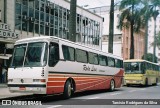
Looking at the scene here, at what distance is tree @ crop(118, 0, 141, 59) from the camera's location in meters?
41.8

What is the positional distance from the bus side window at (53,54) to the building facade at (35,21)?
11240 mm

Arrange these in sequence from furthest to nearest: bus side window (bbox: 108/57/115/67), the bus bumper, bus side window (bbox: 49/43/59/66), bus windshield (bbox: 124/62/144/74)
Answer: bus windshield (bbox: 124/62/144/74) < bus side window (bbox: 108/57/115/67) < bus side window (bbox: 49/43/59/66) < the bus bumper

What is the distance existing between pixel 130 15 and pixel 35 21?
47.8 ft

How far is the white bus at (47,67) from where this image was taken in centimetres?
1412

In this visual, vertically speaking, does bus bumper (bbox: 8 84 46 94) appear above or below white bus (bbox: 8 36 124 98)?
below

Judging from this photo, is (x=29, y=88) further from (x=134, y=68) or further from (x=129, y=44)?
(x=129, y=44)

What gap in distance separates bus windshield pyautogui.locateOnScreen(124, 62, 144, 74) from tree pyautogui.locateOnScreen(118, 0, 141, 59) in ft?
38.7

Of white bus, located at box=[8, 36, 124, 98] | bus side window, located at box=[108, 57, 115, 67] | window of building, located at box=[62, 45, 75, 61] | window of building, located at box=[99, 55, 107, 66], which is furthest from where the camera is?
bus side window, located at box=[108, 57, 115, 67]

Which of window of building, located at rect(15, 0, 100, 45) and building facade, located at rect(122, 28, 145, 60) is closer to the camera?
window of building, located at rect(15, 0, 100, 45)

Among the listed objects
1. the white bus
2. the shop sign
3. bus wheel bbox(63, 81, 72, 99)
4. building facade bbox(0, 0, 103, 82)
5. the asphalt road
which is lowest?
the asphalt road

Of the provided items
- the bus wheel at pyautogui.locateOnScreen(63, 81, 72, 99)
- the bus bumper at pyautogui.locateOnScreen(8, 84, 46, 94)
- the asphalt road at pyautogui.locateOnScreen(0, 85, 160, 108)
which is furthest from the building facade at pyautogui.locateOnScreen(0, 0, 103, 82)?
the bus bumper at pyautogui.locateOnScreen(8, 84, 46, 94)

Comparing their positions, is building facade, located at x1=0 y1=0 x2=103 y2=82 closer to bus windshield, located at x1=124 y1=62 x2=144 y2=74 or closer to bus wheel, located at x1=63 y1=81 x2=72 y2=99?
bus windshield, located at x1=124 y1=62 x2=144 y2=74

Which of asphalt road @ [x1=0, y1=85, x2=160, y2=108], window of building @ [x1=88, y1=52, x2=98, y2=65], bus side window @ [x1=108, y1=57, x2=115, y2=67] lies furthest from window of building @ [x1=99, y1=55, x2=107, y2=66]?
asphalt road @ [x1=0, y1=85, x2=160, y2=108]

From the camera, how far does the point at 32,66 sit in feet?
46.9
